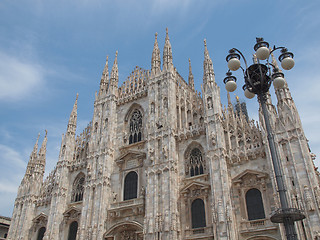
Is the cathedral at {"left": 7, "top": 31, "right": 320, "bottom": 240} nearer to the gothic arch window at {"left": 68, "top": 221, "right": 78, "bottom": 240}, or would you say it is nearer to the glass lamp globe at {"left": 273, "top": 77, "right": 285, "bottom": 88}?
the gothic arch window at {"left": 68, "top": 221, "right": 78, "bottom": 240}

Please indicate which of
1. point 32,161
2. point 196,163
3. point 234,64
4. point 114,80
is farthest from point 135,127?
point 234,64

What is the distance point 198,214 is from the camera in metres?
22.1

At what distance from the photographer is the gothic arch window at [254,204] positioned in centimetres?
2006

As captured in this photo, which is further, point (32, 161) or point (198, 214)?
point (32, 161)

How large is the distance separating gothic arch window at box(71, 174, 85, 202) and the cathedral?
3.8 inches

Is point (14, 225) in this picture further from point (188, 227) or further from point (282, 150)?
point (282, 150)

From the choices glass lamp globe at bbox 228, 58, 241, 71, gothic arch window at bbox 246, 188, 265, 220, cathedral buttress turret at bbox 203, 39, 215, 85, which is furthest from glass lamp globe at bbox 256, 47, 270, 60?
cathedral buttress turret at bbox 203, 39, 215, 85

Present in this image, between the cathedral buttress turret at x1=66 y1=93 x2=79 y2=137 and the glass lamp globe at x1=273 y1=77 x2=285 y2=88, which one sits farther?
the cathedral buttress turret at x1=66 y1=93 x2=79 y2=137

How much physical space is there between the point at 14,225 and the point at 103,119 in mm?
13174

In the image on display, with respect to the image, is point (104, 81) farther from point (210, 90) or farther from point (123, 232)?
point (123, 232)

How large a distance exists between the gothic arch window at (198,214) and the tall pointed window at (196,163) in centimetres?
212

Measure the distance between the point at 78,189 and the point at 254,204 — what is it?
16.5m

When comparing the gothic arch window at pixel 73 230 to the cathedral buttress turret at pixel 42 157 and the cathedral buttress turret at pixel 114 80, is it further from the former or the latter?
the cathedral buttress turret at pixel 114 80

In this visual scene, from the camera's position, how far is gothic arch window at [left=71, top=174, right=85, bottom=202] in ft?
94.5
